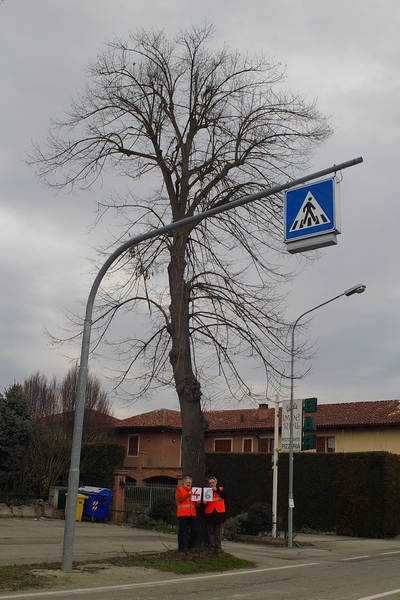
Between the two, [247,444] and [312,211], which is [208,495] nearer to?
[312,211]

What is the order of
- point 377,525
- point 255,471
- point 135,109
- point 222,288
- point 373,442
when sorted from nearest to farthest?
point 222,288 → point 135,109 → point 377,525 → point 255,471 → point 373,442

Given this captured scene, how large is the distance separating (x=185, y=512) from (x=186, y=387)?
8.43 feet

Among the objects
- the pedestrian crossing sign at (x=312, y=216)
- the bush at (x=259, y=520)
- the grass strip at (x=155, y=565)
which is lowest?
the grass strip at (x=155, y=565)

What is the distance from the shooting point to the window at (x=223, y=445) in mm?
44719

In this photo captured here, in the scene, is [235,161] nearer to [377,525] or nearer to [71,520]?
[71,520]

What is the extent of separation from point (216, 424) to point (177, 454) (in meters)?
3.42

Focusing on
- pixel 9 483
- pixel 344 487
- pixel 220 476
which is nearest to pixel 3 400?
pixel 9 483

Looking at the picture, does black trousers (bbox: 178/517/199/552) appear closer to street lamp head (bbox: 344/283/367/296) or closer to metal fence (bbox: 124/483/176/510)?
street lamp head (bbox: 344/283/367/296)

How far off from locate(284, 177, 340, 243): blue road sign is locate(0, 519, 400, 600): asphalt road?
5315mm

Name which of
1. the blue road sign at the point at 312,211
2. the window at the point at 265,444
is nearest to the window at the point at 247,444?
the window at the point at 265,444

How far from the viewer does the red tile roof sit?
124ft

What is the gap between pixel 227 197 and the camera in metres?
15.4

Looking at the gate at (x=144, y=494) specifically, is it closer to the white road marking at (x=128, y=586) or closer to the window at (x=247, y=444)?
the window at (x=247, y=444)

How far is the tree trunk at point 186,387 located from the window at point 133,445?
109 feet
